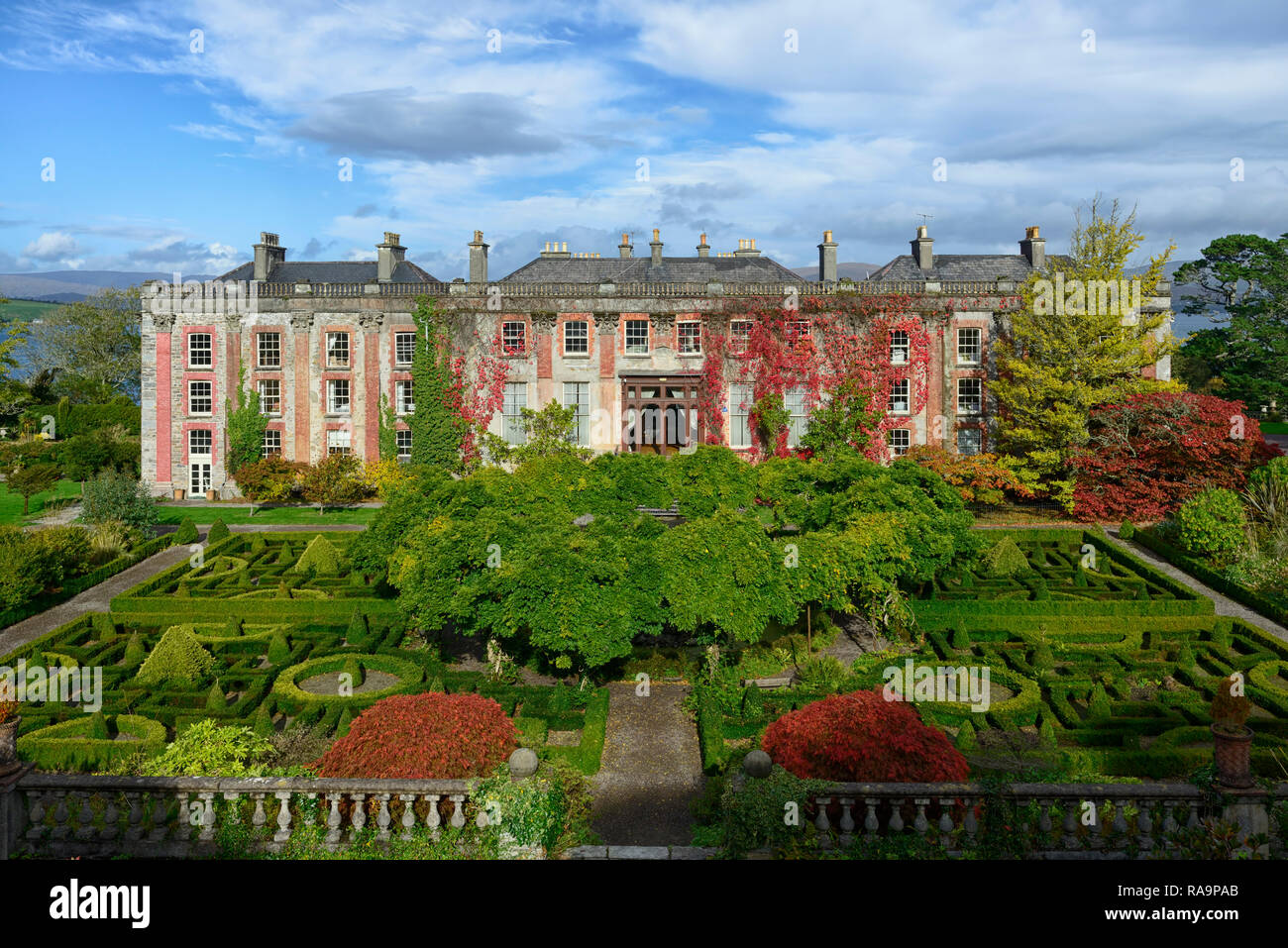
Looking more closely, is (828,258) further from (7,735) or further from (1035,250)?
(7,735)

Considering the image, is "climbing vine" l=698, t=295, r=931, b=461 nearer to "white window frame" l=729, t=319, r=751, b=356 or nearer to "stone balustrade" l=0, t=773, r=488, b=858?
"white window frame" l=729, t=319, r=751, b=356

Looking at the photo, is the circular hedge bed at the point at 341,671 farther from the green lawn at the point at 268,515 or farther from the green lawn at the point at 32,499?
the green lawn at the point at 32,499

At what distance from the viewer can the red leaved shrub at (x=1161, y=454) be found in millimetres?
37438

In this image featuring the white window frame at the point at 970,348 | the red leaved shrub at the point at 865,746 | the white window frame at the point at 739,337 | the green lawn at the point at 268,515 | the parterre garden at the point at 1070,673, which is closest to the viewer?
the red leaved shrub at the point at 865,746

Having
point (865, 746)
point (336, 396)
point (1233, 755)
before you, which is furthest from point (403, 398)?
point (1233, 755)

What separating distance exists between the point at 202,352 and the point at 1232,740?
46324 millimetres

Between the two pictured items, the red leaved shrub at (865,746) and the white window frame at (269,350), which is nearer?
the red leaved shrub at (865,746)

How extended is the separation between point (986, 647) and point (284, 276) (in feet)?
131

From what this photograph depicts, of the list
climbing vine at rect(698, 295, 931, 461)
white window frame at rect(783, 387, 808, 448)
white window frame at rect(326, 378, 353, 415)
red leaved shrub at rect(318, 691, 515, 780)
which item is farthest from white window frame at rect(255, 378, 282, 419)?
red leaved shrub at rect(318, 691, 515, 780)

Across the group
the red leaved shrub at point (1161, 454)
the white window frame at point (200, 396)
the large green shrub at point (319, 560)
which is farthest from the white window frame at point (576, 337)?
the red leaved shrub at point (1161, 454)

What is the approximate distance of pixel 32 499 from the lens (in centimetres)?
4644

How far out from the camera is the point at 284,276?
165 feet

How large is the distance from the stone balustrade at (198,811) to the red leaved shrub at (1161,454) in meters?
33.6
